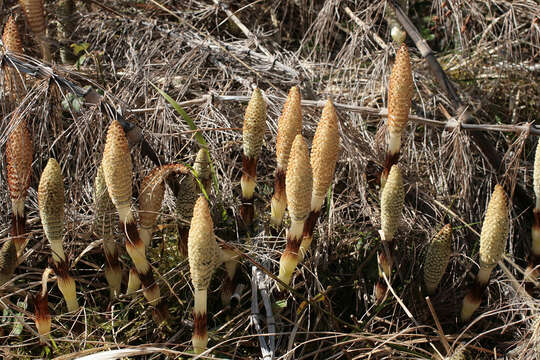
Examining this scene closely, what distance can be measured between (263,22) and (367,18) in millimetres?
709

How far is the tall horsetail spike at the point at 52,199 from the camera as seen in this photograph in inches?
60.9

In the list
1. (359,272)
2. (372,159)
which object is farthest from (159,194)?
(372,159)

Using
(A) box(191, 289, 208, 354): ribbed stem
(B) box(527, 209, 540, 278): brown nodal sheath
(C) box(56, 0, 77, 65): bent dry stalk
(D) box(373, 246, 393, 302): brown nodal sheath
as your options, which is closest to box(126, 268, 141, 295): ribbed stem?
(A) box(191, 289, 208, 354): ribbed stem

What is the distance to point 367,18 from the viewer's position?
8.80ft

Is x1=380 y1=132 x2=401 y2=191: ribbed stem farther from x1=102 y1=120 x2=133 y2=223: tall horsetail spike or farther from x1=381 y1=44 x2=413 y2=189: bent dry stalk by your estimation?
x1=102 y1=120 x2=133 y2=223: tall horsetail spike

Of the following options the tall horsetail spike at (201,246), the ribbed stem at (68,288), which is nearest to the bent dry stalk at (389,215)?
the tall horsetail spike at (201,246)

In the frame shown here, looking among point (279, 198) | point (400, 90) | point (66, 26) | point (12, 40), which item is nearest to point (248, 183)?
point (279, 198)

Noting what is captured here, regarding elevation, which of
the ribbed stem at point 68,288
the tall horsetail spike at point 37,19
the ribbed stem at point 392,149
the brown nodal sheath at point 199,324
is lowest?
the brown nodal sheath at point 199,324

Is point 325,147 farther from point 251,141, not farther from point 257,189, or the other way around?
point 257,189

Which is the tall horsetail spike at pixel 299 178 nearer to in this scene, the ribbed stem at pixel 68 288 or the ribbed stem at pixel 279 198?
the ribbed stem at pixel 279 198

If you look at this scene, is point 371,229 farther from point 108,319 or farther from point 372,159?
point 108,319

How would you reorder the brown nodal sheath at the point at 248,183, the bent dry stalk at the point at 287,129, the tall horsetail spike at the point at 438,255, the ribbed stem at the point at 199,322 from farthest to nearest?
1. the brown nodal sheath at the point at 248,183
2. the tall horsetail spike at the point at 438,255
3. the bent dry stalk at the point at 287,129
4. the ribbed stem at the point at 199,322

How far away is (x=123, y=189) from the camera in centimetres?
151

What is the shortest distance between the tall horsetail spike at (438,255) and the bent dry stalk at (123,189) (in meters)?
0.82
